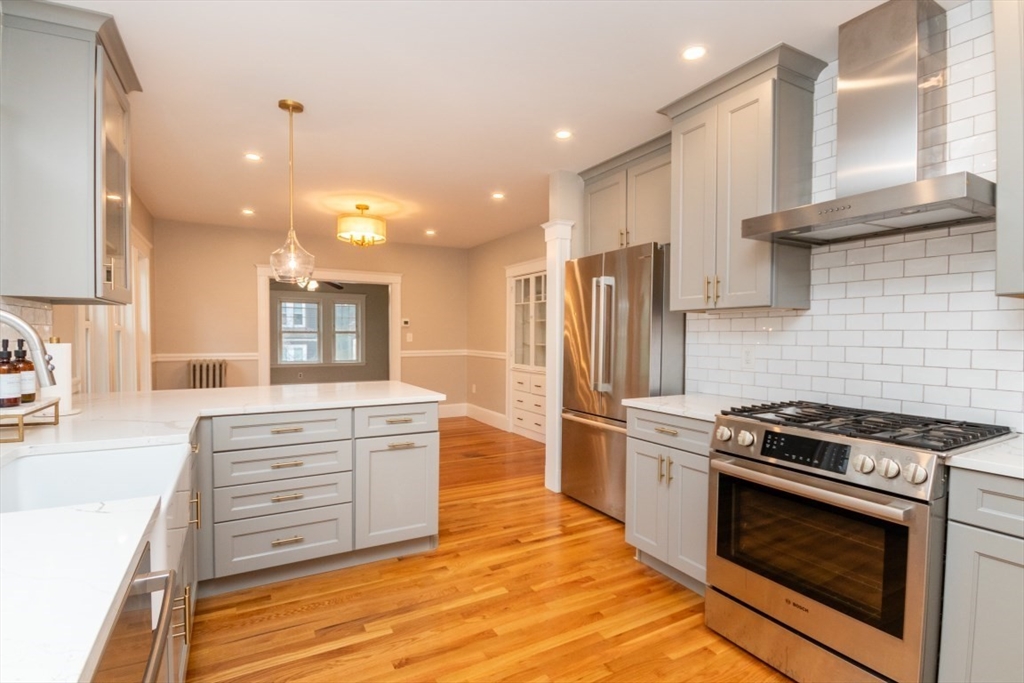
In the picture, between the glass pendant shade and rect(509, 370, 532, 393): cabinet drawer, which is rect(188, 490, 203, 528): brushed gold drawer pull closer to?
the glass pendant shade

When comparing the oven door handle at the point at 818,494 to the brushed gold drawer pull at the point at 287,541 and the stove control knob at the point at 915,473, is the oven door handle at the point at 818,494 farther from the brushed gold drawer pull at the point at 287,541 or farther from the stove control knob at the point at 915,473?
the brushed gold drawer pull at the point at 287,541

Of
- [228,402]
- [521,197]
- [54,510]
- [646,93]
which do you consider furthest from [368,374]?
[54,510]

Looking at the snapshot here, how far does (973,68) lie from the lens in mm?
1951

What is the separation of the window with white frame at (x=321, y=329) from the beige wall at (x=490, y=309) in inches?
115

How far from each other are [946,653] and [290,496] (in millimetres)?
2607

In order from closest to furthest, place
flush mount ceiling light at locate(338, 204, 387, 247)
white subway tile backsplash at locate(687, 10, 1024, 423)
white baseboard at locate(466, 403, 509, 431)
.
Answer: white subway tile backsplash at locate(687, 10, 1024, 423), flush mount ceiling light at locate(338, 204, 387, 247), white baseboard at locate(466, 403, 509, 431)

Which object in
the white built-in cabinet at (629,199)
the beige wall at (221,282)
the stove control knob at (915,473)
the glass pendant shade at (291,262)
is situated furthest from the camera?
the beige wall at (221,282)

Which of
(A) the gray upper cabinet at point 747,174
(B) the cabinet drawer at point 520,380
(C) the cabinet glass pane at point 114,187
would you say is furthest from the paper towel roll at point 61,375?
(B) the cabinet drawer at point 520,380

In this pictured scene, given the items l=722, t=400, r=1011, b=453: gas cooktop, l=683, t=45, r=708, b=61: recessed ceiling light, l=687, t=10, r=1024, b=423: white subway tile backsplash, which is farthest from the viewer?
l=683, t=45, r=708, b=61: recessed ceiling light

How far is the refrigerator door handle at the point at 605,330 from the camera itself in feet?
11.2

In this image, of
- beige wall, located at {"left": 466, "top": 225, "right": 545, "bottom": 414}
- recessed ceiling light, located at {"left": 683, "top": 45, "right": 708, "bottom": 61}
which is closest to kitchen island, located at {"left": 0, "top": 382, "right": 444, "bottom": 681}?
recessed ceiling light, located at {"left": 683, "top": 45, "right": 708, "bottom": 61}

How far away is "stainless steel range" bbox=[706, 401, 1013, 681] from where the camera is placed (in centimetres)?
154

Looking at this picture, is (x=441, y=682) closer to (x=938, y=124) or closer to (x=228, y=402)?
(x=228, y=402)

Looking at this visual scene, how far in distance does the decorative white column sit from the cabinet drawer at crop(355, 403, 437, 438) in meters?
1.29
